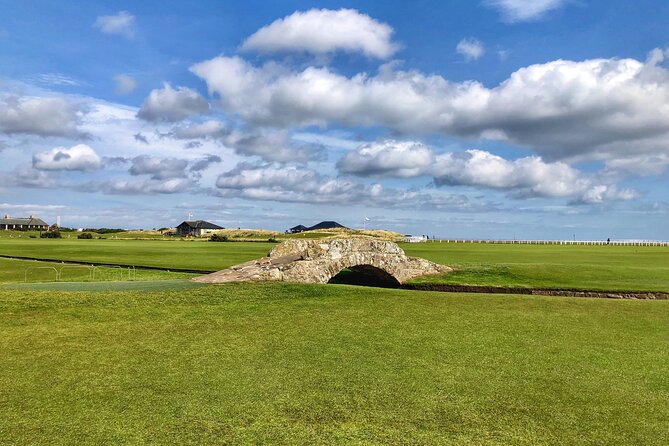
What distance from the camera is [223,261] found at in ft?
136

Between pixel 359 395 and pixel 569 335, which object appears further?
pixel 569 335

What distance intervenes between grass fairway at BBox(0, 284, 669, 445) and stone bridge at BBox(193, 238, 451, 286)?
16.0 feet

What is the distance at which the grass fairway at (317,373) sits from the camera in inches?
233

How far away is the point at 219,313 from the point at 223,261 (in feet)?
97.8

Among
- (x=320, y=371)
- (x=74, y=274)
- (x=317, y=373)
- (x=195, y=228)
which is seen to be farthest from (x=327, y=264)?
(x=195, y=228)

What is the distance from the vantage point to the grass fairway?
5.93 m

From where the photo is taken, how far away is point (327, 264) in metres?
21.0

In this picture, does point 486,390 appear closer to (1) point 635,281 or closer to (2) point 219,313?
(2) point 219,313

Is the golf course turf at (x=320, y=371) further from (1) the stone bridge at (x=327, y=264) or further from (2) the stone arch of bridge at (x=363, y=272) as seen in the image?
(2) the stone arch of bridge at (x=363, y=272)

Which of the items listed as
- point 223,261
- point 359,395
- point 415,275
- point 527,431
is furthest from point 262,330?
point 223,261

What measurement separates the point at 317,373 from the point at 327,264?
43.0 ft

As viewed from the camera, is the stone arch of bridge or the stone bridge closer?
the stone bridge

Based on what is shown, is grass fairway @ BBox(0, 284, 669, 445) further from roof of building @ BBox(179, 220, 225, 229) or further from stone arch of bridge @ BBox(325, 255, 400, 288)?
roof of building @ BBox(179, 220, 225, 229)

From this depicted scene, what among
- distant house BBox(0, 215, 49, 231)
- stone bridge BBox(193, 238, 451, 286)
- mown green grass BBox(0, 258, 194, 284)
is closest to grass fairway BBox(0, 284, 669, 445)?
stone bridge BBox(193, 238, 451, 286)
